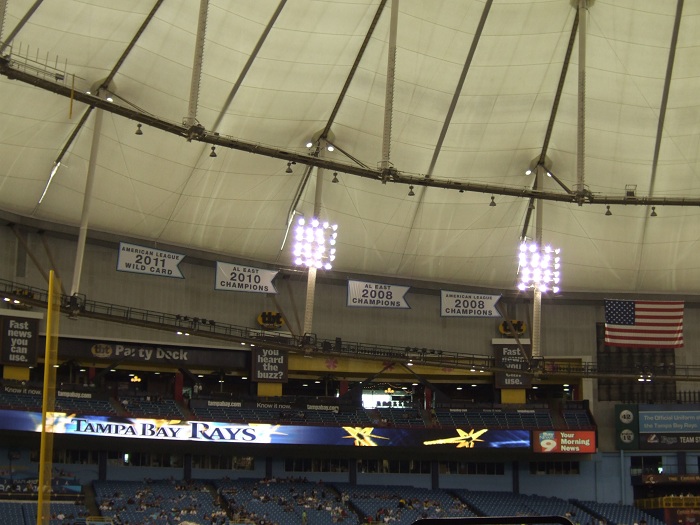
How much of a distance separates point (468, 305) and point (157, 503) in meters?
16.9

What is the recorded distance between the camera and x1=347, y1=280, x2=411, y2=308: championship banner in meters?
43.0

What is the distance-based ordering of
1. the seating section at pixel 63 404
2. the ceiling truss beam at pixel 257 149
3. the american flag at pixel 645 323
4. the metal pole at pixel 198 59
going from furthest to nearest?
the american flag at pixel 645 323, the seating section at pixel 63 404, the metal pole at pixel 198 59, the ceiling truss beam at pixel 257 149

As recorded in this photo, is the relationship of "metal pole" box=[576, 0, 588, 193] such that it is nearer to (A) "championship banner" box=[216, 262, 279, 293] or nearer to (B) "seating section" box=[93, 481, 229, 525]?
(A) "championship banner" box=[216, 262, 279, 293]

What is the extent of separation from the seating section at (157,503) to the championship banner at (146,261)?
10.6 meters

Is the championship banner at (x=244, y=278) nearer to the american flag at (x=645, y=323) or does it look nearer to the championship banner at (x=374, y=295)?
the championship banner at (x=374, y=295)

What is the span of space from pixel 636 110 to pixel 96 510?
29248 millimetres

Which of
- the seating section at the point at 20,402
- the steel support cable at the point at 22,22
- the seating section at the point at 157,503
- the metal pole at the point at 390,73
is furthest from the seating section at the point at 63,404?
the metal pole at the point at 390,73

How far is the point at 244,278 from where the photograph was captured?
42125 mm

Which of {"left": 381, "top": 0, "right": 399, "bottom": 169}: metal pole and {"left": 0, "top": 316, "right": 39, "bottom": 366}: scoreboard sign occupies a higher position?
{"left": 381, "top": 0, "right": 399, "bottom": 169}: metal pole

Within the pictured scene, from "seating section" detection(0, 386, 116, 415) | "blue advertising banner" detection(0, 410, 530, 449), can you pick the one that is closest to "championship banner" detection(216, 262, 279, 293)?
"blue advertising banner" detection(0, 410, 530, 449)

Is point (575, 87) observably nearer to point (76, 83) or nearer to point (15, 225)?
point (76, 83)

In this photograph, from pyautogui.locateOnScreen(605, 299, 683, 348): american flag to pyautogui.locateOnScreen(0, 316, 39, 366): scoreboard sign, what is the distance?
89.7 ft

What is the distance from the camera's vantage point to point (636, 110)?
40.6 meters

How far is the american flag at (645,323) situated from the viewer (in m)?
47.3
